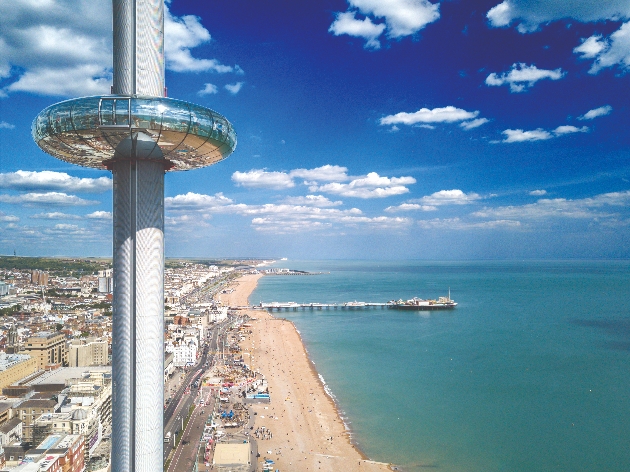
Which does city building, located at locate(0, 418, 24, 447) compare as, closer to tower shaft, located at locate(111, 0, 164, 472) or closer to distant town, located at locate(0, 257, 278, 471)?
distant town, located at locate(0, 257, 278, 471)

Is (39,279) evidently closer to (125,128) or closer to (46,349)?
(46,349)

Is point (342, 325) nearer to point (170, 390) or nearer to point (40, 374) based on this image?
point (170, 390)

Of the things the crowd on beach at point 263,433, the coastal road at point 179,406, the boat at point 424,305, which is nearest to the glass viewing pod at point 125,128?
the coastal road at point 179,406

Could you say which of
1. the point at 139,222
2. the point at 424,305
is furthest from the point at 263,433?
the point at 424,305

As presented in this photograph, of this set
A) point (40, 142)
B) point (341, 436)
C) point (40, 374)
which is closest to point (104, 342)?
point (40, 374)

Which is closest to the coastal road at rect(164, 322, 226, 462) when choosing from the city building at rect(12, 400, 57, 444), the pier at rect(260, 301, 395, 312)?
the city building at rect(12, 400, 57, 444)

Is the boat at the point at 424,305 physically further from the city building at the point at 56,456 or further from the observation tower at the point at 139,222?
the observation tower at the point at 139,222
